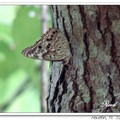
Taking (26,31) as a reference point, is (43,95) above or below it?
below

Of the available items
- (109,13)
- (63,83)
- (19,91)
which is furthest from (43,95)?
(19,91)

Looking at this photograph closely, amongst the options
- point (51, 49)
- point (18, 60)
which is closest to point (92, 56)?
point (51, 49)

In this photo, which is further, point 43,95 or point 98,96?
point 43,95

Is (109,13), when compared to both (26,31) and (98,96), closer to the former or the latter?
(98,96)

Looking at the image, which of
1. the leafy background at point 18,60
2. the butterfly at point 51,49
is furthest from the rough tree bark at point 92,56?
the leafy background at point 18,60

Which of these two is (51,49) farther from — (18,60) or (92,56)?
(18,60)

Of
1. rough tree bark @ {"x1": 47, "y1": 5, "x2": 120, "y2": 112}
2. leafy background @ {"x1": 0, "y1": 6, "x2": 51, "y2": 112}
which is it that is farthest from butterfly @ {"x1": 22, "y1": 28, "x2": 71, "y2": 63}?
leafy background @ {"x1": 0, "y1": 6, "x2": 51, "y2": 112}
